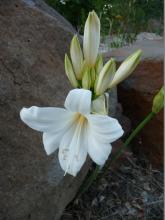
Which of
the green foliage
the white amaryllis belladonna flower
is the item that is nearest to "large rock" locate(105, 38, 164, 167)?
the white amaryllis belladonna flower

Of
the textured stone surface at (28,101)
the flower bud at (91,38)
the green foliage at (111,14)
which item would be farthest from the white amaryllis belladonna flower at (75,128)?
the green foliage at (111,14)

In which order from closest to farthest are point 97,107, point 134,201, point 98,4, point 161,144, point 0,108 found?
point 97,107
point 0,108
point 134,201
point 161,144
point 98,4

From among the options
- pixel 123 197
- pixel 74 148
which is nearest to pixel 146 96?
pixel 123 197

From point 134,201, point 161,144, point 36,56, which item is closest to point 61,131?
point 36,56

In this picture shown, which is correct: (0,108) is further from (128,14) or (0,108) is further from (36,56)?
(128,14)

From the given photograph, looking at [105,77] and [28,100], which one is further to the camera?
[28,100]

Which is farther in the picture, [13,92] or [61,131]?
[13,92]

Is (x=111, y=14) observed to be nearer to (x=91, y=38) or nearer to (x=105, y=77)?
(x=91, y=38)
